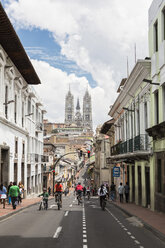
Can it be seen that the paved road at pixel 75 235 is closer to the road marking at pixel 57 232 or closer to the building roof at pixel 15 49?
the road marking at pixel 57 232

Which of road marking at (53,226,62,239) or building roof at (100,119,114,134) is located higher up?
building roof at (100,119,114,134)

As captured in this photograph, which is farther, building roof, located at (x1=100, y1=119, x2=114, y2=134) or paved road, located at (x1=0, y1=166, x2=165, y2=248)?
building roof, located at (x1=100, y1=119, x2=114, y2=134)

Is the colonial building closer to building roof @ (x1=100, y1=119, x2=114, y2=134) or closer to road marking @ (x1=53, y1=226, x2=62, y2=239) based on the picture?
road marking @ (x1=53, y1=226, x2=62, y2=239)

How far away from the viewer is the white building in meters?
24.4

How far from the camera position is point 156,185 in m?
18.9

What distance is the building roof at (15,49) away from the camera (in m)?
20.8

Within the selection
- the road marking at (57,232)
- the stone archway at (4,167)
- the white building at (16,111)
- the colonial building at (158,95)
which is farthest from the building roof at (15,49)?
the road marking at (57,232)

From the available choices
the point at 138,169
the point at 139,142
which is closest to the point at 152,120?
the point at 139,142

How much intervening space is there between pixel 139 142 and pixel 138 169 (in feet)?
16.3

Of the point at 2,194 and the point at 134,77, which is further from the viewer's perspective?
the point at 134,77

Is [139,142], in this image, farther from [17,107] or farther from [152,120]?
[17,107]

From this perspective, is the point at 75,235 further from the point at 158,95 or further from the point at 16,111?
the point at 16,111

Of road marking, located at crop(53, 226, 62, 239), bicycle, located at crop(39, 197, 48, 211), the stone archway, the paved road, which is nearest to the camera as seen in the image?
the paved road

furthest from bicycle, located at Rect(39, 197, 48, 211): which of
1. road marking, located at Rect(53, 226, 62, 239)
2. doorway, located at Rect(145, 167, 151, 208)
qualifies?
road marking, located at Rect(53, 226, 62, 239)
